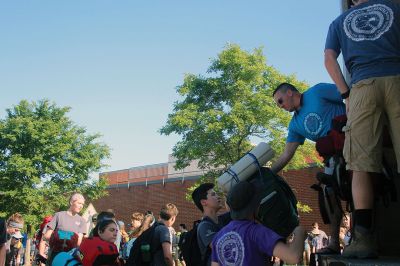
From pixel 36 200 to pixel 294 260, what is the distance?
1208 inches

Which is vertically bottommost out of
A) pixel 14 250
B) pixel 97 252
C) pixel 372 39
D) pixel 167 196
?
pixel 14 250

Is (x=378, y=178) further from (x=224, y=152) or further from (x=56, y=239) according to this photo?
(x=224, y=152)

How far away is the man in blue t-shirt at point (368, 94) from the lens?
9.57 ft

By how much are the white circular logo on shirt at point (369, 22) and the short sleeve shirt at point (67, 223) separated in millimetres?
5727

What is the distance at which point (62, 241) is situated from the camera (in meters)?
7.32

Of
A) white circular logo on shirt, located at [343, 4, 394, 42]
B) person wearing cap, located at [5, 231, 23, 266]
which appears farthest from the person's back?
person wearing cap, located at [5, 231, 23, 266]

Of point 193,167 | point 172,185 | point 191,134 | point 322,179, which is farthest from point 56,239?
point 193,167

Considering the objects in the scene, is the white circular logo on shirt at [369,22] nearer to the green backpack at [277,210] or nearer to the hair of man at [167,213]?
the green backpack at [277,210]

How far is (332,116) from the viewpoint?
3812 mm

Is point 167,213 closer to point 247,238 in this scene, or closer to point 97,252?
point 97,252

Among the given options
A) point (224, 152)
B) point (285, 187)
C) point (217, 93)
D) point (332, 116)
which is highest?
point (217, 93)

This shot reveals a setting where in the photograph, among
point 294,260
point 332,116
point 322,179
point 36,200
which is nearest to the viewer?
point 294,260

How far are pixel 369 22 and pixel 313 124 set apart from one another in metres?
1.03

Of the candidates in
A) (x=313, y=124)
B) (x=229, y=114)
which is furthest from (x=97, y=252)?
(x=229, y=114)
